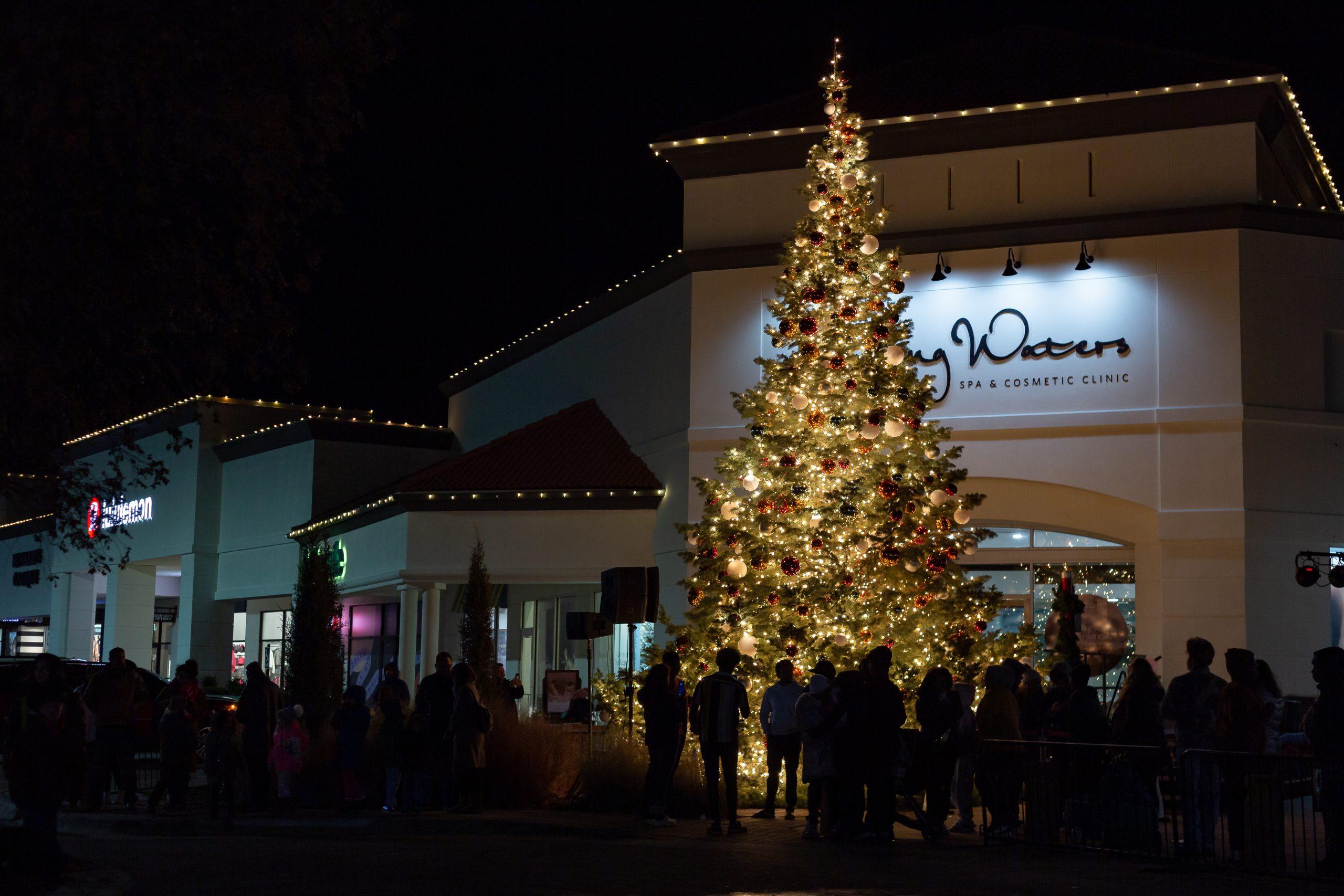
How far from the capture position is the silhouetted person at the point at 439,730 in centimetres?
1703

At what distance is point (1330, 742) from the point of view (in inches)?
444

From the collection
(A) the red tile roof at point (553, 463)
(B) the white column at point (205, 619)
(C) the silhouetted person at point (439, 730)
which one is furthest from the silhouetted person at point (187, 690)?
(B) the white column at point (205, 619)

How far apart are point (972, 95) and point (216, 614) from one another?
26.7 m

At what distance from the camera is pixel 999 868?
38.2 feet

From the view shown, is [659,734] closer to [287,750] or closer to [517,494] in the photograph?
[287,750]

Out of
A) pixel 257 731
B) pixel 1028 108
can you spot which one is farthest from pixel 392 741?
pixel 1028 108

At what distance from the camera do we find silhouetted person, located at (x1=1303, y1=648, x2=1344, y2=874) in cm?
1073

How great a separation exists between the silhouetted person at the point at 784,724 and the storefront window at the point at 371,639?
19.6 meters

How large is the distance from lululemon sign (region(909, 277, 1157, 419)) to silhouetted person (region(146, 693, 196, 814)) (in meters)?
12.0

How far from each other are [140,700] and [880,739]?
39.6 ft

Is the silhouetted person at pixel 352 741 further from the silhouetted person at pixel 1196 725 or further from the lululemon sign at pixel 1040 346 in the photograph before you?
the lululemon sign at pixel 1040 346

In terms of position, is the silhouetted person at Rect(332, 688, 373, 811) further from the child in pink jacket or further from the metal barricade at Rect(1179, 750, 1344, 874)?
the metal barricade at Rect(1179, 750, 1344, 874)

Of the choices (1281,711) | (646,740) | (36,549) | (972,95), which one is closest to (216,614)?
(36,549)

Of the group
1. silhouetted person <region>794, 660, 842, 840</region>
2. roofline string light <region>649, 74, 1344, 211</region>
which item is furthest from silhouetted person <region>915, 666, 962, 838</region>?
roofline string light <region>649, 74, 1344, 211</region>
